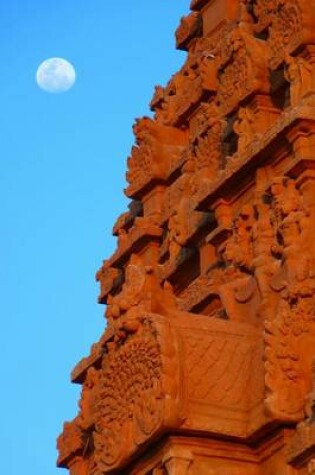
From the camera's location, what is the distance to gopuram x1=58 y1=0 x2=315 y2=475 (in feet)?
64.4

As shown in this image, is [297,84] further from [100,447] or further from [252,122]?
[100,447]

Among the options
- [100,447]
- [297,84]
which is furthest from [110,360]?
[297,84]

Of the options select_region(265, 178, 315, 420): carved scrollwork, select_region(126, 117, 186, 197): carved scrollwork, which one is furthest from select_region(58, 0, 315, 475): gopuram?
select_region(126, 117, 186, 197): carved scrollwork

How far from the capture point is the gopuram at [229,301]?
19625 mm

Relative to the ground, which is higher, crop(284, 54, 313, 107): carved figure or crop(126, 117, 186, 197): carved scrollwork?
crop(126, 117, 186, 197): carved scrollwork

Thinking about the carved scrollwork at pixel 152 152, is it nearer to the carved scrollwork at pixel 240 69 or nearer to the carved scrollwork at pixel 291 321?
the carved scrollwork at pixel 240 69

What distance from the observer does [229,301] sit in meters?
21.8

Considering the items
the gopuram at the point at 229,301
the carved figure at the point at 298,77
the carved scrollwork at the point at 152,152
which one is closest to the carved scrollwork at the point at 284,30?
the gopuram at the point at 229,301

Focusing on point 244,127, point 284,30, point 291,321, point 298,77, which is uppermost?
point 284,30

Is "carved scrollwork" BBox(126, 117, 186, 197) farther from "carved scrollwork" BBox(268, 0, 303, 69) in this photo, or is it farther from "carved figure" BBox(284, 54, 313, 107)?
"carved figure" BBox(284, 54, 313, 107)

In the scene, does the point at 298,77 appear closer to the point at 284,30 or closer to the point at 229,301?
the point at 284,30

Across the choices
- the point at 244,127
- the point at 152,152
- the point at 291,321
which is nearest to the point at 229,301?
the point at 291,321

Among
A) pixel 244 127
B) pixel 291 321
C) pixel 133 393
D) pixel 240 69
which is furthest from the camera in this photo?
pixel 240 69

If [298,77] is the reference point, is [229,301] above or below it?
below
